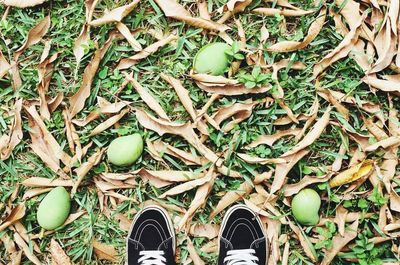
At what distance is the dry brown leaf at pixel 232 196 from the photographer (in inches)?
93.9

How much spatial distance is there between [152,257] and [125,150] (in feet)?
1.69

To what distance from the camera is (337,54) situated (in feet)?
7.75

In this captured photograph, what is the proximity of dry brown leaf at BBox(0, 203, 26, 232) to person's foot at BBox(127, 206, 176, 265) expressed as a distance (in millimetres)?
483

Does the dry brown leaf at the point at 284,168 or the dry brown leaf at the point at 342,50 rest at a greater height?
the dry brown leaf at the point at 342,50

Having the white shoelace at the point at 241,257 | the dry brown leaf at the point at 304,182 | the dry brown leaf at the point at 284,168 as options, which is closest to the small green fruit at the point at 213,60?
the dry brown leaf at the point at 284,168

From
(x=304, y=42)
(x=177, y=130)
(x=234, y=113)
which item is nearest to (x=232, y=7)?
(x=304, y=42)

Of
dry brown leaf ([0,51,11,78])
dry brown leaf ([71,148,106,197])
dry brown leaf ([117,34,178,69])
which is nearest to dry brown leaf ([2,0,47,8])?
dry brown leaf ([0,51,11,78])

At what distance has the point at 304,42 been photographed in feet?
7.72

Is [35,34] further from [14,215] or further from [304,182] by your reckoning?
[304,182]

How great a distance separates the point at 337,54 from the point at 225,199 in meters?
0.78

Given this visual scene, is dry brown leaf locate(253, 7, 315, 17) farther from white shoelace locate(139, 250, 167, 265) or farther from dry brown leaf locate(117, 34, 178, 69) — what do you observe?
white shoelace locate(139, 250, 167, 265)

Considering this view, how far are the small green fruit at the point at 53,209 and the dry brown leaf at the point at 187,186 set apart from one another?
429mm

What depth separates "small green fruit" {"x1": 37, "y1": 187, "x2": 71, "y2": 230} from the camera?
238 centimetres

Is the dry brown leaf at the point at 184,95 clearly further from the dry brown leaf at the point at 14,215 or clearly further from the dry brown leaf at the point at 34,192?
the dry brown leaf at the point at 14,215
